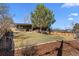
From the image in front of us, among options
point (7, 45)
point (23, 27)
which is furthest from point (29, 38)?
point (7, 45)

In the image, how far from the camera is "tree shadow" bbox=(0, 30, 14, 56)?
248 centimetres

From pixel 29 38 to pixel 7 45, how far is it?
245 mm

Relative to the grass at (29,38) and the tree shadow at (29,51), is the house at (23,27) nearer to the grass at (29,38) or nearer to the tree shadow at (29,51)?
the grass at (29,38)

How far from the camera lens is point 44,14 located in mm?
2502

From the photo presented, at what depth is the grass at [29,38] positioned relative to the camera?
2.49m

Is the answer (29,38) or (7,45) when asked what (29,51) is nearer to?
(29,38)

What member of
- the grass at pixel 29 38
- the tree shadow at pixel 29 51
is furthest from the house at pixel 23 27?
the tree shadow at pixel 29 51

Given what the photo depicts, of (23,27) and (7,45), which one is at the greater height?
(23,27)

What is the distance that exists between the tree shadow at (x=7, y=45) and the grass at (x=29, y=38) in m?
0.05

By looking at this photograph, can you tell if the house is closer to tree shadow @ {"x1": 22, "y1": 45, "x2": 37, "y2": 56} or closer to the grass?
the grass

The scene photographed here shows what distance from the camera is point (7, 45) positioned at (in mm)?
2488

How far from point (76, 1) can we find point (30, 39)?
0.63 m

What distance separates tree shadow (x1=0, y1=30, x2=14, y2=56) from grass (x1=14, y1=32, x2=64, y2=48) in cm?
5

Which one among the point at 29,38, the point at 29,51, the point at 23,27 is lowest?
the point at 29,51
